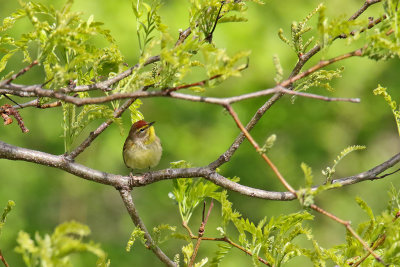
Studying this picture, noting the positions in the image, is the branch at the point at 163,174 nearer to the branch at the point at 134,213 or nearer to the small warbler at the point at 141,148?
the branch at the point at 134,213

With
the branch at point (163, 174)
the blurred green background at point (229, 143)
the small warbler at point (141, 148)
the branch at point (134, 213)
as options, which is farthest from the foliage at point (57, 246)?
the blurred green background at point (229, 143)

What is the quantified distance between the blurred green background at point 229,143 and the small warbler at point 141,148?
2.49 m

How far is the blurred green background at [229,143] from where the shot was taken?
23.5 ft

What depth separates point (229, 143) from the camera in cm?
744

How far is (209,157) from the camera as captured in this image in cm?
751

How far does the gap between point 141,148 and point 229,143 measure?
10.5 ft

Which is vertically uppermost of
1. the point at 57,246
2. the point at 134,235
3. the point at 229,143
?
the point at 229,143

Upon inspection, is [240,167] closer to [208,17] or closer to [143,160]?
[143,160]

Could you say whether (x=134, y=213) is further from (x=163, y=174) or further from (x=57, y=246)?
(x=57, y=246)

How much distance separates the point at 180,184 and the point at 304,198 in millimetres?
986

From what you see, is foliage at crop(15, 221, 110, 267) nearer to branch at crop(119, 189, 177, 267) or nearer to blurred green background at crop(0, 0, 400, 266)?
branch at crop(119, 189, 177, 267)

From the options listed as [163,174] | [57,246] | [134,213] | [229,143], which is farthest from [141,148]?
[229,143]

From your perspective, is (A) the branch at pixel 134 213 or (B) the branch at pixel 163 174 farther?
(A) the branch at pixel 134 213

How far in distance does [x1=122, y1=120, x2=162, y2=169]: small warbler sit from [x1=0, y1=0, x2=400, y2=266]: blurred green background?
2.49 meters
